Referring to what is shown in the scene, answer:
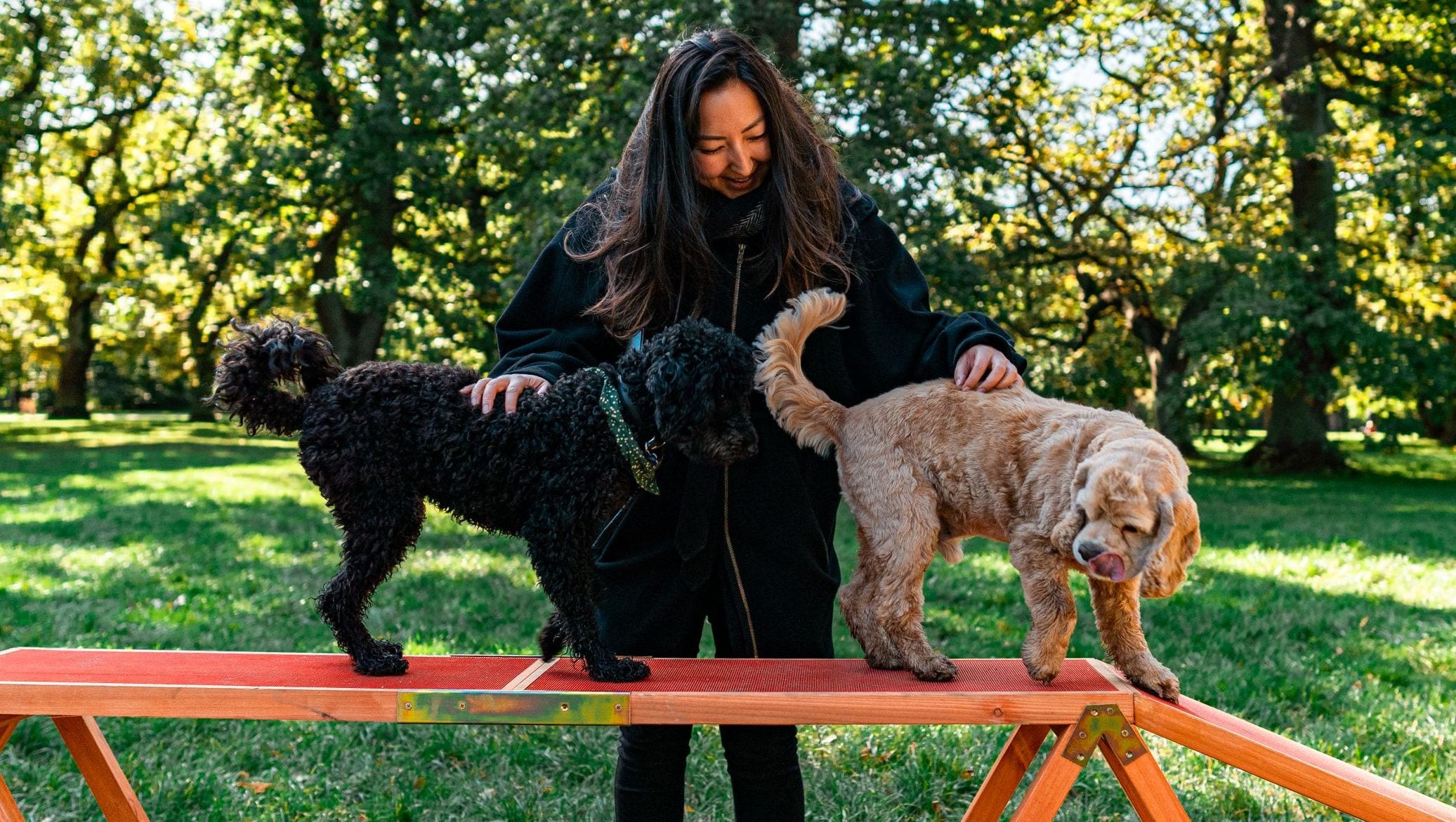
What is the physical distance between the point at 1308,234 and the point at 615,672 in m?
16.4

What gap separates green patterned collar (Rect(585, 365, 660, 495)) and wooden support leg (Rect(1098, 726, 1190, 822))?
123 cm

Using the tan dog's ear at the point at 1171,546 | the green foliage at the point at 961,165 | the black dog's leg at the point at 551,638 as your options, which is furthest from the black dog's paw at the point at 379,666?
the green foliage at the point at 961,165

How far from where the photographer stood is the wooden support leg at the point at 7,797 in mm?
2586

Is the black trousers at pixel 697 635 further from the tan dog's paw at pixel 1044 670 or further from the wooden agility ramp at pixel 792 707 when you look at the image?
the tan dog's paw at pixel 1044 670

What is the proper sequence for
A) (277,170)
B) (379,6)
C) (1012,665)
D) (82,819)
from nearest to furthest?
(1012,665)
(82,819)
(277,170)
(379,6)

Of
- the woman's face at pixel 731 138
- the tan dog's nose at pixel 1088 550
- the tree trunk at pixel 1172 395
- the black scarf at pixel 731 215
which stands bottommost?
the tree trunk at pixel 1172 395

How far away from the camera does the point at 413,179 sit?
16.5 m

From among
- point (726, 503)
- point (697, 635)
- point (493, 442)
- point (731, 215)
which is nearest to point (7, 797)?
point (493, 442)

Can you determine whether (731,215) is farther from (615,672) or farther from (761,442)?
(615,672)

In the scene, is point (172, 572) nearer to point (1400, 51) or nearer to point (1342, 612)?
point (1342, 612)

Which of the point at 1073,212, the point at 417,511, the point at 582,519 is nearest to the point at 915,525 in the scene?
the point at 582,519

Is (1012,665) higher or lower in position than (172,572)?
higher

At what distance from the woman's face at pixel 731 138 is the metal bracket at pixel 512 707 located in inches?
54.3

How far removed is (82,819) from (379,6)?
662 inches
